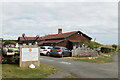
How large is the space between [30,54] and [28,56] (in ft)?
0.66

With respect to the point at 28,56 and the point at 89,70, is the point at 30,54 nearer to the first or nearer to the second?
the point at 28,56

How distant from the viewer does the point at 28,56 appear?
10.4 m

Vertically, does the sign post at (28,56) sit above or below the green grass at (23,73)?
above

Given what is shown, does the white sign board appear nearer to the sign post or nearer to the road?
the sign post

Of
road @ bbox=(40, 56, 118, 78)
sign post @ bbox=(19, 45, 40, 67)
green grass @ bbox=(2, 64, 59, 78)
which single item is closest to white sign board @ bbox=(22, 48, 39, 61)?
sign post @ bbox=(19, 45, 40, 67)

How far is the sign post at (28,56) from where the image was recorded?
10.1 m

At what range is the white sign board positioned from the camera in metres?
10.3

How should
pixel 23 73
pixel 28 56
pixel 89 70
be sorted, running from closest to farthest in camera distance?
pixel 23 73
pixel 28 56
pixel 89 70

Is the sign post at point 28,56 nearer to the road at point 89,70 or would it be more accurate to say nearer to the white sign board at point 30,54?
the white sign board at point 30,54

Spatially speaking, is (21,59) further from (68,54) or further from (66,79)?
(68,54)

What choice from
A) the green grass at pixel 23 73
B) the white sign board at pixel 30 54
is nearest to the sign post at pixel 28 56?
the white sign board at pixel 30 54

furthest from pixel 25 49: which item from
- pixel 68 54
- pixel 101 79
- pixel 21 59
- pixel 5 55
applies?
pixel 68 54

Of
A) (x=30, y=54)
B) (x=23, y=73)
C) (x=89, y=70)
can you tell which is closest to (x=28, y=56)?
(x=30, y=54)

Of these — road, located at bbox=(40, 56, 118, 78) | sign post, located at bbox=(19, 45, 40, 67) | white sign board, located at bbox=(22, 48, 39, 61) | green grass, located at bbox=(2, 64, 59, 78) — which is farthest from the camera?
white sign board, located at bbox=(22, 48, 39, 61)
